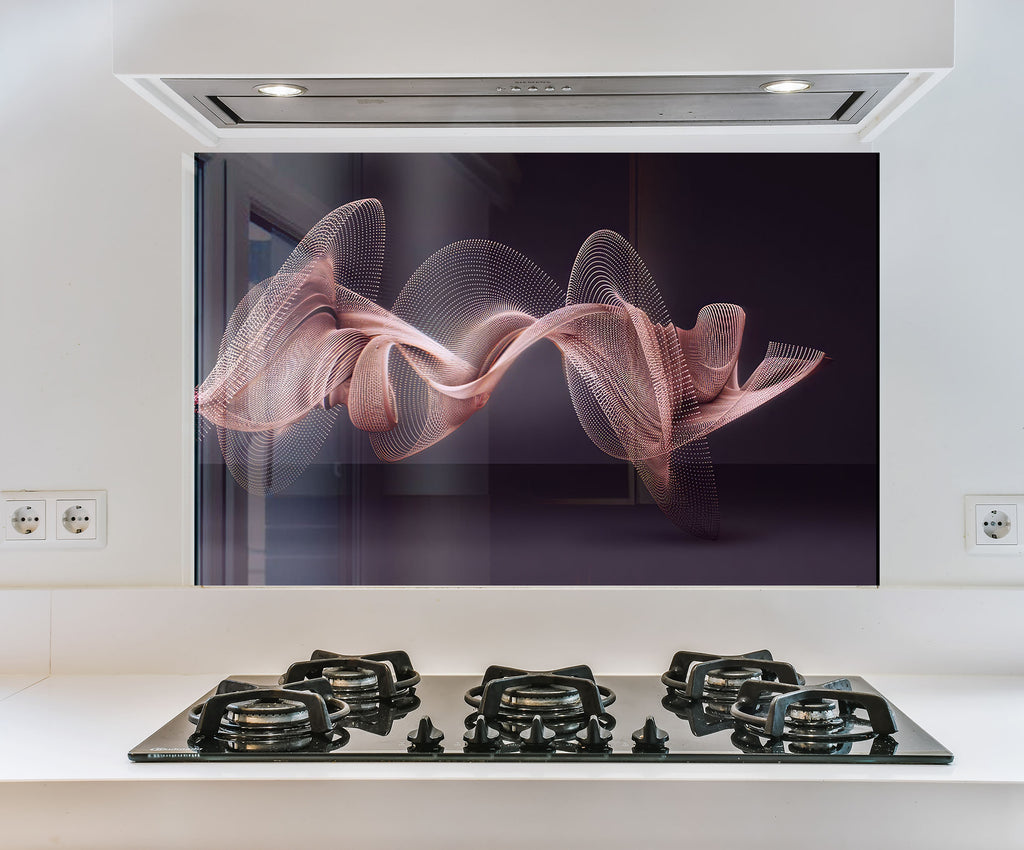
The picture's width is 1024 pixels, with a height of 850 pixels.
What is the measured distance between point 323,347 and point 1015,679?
113 cm

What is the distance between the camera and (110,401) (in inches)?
49.9

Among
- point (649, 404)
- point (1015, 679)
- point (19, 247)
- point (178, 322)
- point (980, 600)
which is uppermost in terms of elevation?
point (19, 247)

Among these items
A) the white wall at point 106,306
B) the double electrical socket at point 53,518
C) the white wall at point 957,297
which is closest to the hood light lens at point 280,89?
the white wall at point 106,306

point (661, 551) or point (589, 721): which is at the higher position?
point (661, 551)

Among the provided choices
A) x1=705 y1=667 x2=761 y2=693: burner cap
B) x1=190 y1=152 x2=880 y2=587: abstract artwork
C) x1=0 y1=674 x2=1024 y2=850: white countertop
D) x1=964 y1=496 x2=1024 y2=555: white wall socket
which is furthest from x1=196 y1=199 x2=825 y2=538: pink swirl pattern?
x1=0 y1=674 x2=1024 y2=850: white countertop

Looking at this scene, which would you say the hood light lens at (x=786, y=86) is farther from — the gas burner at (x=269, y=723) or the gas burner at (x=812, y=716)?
the gas burner at (x=269, y=723)

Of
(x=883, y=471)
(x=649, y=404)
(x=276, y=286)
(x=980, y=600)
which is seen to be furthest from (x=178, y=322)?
(x=980, y=600)

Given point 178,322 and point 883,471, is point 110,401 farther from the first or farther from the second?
point 883,471

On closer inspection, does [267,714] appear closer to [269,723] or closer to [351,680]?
[269,723]

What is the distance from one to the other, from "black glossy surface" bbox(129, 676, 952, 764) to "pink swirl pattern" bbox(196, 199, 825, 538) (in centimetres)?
36

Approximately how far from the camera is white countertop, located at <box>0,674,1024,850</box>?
0.81 meters

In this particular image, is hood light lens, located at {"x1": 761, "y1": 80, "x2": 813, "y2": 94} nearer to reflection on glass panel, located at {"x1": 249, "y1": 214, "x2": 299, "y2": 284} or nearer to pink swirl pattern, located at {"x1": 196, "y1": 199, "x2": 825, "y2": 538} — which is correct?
pink swirl pattern, located at {"x1": 196, "y1": 199, "x2": 825, "y2": 538}

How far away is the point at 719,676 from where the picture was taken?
3.56 ft

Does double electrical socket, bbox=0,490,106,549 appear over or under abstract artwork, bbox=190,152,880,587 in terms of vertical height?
under
